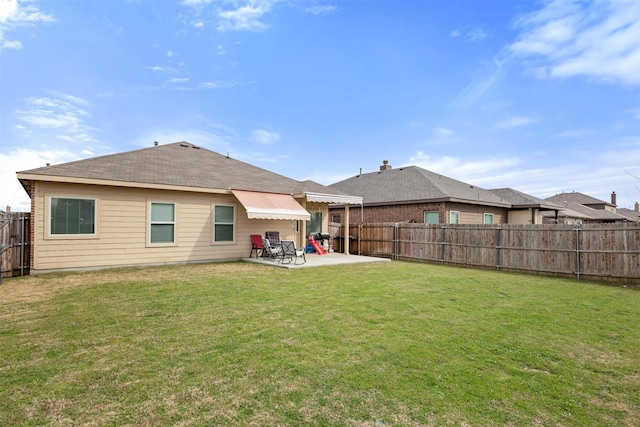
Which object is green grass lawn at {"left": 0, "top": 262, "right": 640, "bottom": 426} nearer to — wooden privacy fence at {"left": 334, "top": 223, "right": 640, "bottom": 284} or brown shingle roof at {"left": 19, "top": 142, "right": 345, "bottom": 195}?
wooden privacy fence at {"left": 334, "top": 223, "right": 640, "bottom": 284}

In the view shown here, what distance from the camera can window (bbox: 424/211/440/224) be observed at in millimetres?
19484

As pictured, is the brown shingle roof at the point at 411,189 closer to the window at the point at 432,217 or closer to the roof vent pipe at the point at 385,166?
the window at the point at 432,217

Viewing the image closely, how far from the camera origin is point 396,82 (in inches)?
747

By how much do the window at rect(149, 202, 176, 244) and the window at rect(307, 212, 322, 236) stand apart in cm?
769

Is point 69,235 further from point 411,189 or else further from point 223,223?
point 411,189

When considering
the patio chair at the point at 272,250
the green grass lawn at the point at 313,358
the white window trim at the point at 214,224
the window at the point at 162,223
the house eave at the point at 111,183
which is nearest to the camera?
the green grass lawn at the point at 313,358

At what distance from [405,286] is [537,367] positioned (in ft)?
16.4

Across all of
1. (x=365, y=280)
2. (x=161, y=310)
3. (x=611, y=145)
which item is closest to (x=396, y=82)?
(x=611, y=145)

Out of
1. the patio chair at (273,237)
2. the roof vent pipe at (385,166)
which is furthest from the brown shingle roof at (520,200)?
the patio chair at (273,237)

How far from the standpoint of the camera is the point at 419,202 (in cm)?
2020

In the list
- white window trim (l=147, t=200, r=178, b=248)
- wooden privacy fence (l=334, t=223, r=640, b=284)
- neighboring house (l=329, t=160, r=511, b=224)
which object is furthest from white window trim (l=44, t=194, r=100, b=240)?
neighboring house (l=329, t=160, r=511, b=224)

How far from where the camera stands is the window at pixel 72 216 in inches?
413

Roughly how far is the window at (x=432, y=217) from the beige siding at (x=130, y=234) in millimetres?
11062

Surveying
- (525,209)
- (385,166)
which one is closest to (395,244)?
(525,209)
